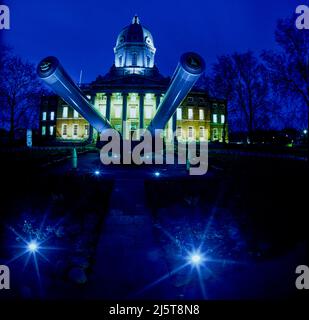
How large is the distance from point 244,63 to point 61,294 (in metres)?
37.3

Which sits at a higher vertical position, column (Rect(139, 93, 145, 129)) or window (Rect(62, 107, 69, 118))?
window (Rect(62, 107, 69, 118))

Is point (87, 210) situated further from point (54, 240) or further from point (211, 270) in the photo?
point (211, 270)

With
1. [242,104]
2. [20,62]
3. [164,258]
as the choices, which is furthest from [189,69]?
[20,62]

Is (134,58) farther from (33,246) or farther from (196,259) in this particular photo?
(196,259)

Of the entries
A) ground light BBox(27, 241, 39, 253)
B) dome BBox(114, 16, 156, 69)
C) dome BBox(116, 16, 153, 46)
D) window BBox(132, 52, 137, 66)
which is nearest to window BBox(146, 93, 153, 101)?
dome BBox(114, 16, 156, 69)

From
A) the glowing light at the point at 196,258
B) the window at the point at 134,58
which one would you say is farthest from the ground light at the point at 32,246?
the window at the point at 134,58

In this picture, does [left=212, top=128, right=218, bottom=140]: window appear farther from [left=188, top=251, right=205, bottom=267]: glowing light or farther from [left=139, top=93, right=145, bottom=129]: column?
[left=188, top=251, right=205, bottom=267]: glowing light

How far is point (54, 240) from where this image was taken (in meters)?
6.97

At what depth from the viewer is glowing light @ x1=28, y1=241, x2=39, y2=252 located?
6.43 metres

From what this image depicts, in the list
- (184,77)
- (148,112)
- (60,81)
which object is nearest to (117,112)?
(148,112)

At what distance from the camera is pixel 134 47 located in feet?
196

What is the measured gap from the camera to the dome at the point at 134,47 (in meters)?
59.9

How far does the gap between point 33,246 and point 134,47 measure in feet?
201

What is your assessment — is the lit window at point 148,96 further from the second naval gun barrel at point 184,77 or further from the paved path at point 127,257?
the paved path at point 127,257
